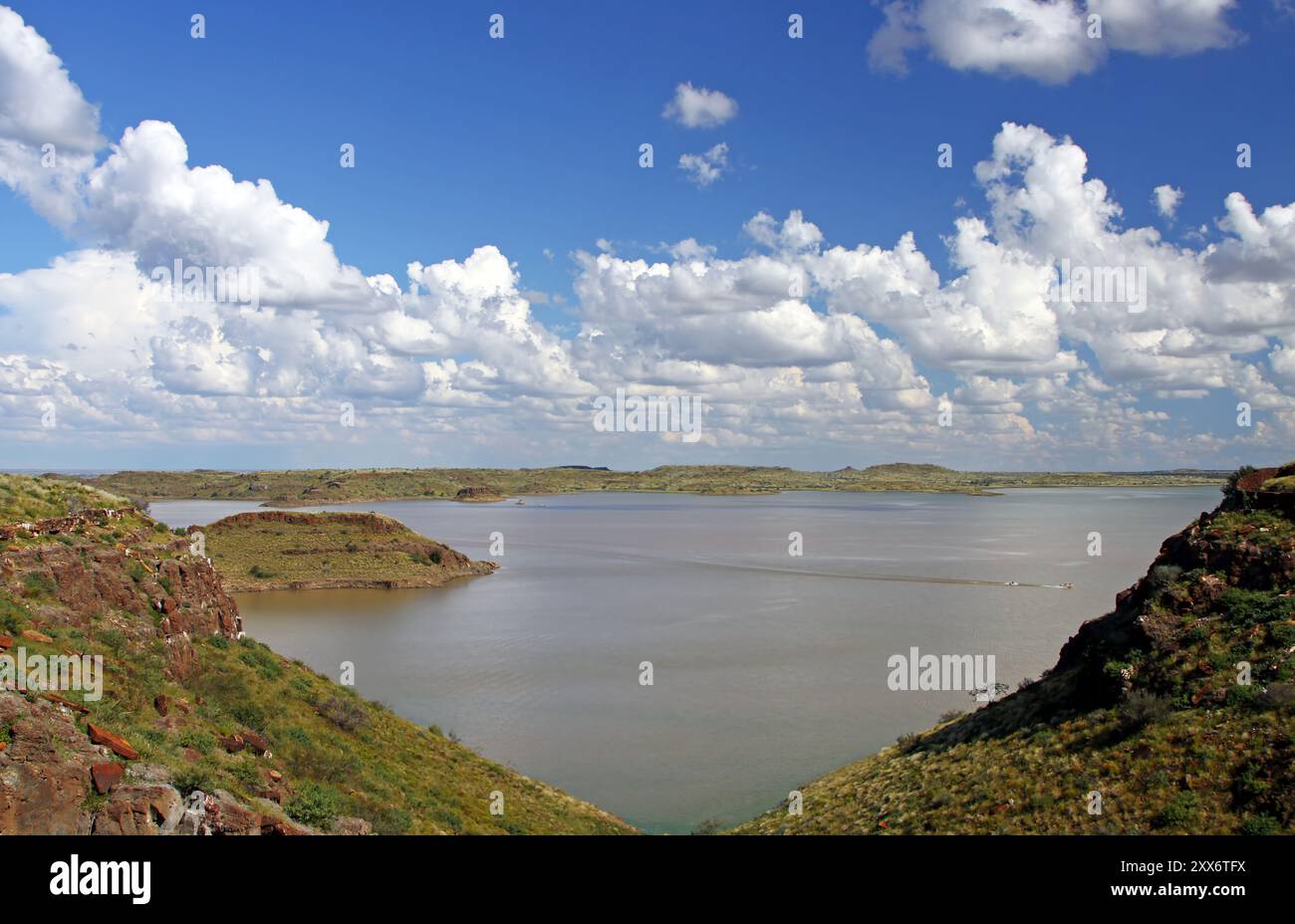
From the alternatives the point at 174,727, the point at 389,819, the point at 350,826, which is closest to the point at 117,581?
the point at 174,727

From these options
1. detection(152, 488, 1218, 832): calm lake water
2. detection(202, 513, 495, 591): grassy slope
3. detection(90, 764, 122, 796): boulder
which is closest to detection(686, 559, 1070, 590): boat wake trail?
detection(152, 488, 1218, 832): calm lake water

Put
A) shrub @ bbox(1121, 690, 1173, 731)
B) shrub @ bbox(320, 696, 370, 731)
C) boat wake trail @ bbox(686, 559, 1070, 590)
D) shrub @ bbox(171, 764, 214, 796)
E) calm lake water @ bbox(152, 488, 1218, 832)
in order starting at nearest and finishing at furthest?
shrub @ bbox(171, 764, 214, 796)
shrub @ bbox(1121, 690, 1173, 731)
shrub @ bbox(320, 696, 370, 731)
calm lake water @ bbox(152, 488, 1218, 832)
boat wake trail @ bbox(686, 559, 1070, 590)

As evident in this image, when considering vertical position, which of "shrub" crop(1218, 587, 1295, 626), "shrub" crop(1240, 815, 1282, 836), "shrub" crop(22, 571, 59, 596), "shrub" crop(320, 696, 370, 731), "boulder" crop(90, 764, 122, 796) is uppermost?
"shrub" crop(22, 571, 59, 596)

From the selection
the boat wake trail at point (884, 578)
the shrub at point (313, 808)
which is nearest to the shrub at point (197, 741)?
the shrub at point (313, 808)

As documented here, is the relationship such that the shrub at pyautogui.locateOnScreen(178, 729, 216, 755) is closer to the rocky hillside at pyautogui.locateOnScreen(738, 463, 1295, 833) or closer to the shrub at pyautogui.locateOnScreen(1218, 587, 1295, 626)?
the rocky hillside at pyautogui.locateOnScreen(738, 463, 1295, 833)

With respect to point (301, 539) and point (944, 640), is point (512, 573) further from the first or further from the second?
point (944, 640)
